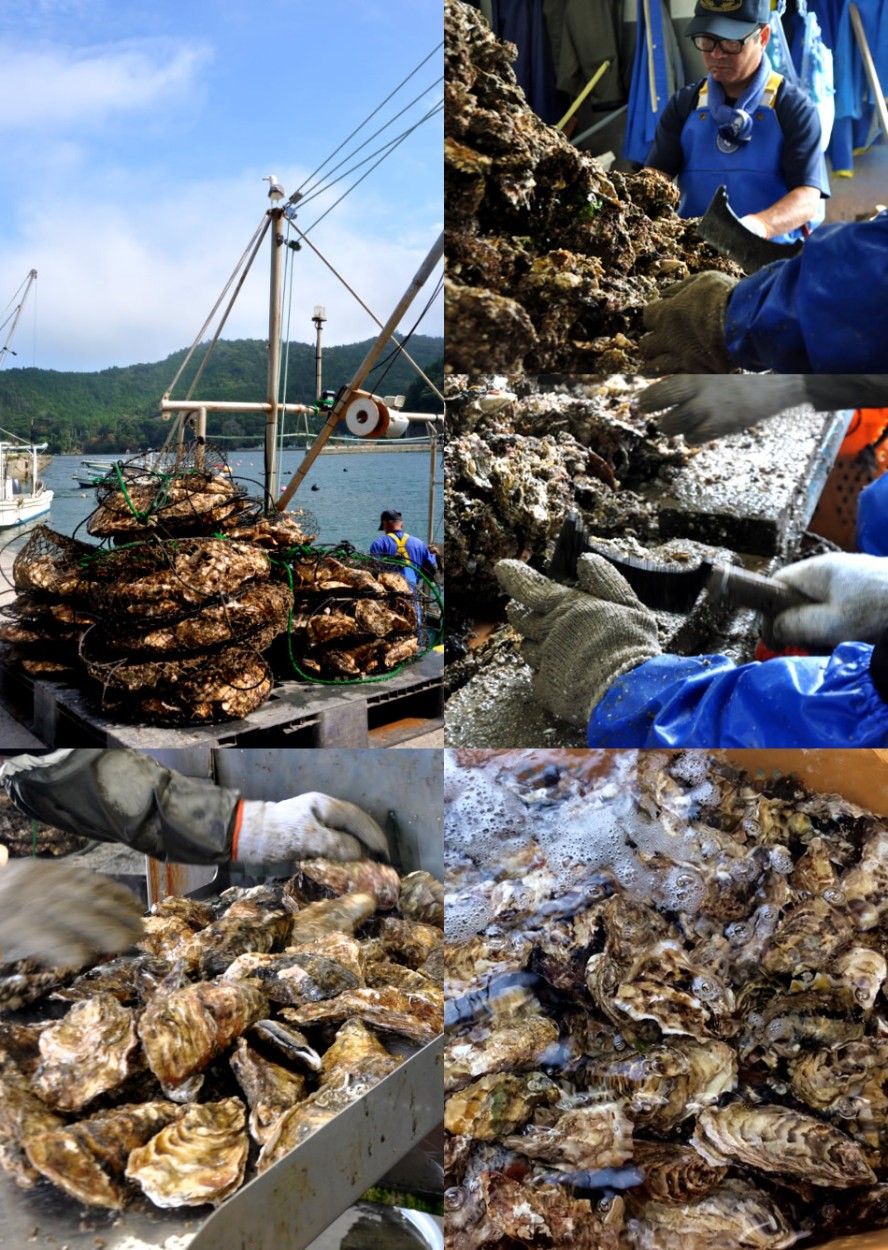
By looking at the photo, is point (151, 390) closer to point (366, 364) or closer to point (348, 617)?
point (366, 364)

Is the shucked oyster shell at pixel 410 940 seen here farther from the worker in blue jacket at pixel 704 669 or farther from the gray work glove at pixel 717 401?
the gray work glove at pixel 717 401

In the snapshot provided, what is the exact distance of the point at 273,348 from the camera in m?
1.73

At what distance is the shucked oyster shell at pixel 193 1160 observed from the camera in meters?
1.36

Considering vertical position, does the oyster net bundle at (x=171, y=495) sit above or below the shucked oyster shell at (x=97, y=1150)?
above

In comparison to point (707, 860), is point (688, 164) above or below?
Answer: above

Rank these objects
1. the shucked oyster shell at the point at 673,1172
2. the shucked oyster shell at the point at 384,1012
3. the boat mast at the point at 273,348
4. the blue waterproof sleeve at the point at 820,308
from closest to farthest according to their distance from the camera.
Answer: the blue waterproof sleeve at the point at 820,308 < the shucked oyster shell at the point at 673,1172 < the shucked oyster shell at the point at 384,1012 < the boat mast at the point at 273,348

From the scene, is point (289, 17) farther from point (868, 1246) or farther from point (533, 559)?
point (868, 1246)

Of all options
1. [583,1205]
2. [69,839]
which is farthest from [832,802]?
[69,839]

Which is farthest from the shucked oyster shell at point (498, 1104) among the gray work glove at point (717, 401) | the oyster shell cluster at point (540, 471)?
the gray work glove at point (717, 401)

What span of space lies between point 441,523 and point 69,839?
95 cm

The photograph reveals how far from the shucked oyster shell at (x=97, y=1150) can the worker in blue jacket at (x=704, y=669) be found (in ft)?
3.06

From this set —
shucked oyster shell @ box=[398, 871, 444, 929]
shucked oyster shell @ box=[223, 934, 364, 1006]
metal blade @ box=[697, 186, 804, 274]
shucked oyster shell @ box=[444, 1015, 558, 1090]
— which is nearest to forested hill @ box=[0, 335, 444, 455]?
metal blade @ box=[697, 186, 804, 274]

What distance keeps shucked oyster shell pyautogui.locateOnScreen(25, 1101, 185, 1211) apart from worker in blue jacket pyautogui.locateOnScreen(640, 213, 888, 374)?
4.79 feet

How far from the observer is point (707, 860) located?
152 centimetres
